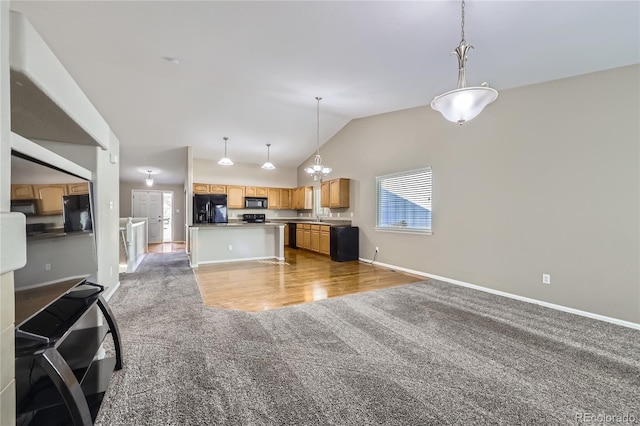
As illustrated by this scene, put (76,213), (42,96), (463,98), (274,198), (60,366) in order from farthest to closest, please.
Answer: (274,198)
(463,98)
(76,213)
(42,96)
(60,366)

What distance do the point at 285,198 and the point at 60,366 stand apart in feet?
27.5

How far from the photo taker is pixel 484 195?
4.06 meters

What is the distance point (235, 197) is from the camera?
8.39 m

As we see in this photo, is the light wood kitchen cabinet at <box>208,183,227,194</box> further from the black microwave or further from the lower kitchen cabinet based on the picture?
the lower kitchen cabinet

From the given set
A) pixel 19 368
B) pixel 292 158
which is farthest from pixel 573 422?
pixel 292 158

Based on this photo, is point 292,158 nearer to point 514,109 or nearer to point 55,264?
point 514,109

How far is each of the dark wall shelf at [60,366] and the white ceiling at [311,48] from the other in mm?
2832

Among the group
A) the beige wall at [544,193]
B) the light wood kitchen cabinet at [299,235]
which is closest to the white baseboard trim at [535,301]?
the beige wall at [544,193]

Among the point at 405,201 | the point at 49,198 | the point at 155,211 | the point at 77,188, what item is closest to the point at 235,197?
the point at 155,211

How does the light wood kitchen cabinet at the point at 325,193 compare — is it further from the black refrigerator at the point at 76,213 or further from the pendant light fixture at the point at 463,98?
the black refrigerator at the point at 76,213

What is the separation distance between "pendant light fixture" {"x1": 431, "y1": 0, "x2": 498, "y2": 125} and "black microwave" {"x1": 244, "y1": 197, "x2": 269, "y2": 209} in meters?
7.09

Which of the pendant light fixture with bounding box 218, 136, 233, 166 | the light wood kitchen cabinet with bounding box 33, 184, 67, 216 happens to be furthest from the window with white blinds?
the light wood kitchen cabinet with bounding box 33, 184, 67, 216

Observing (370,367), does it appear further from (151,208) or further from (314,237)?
(151,208)

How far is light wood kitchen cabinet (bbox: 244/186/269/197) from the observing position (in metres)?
8.61
